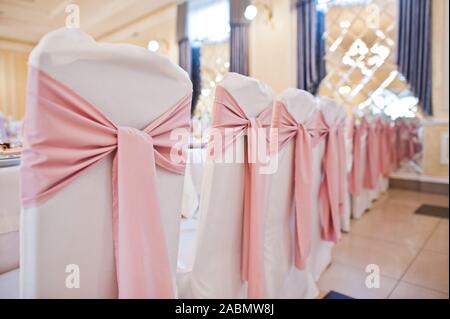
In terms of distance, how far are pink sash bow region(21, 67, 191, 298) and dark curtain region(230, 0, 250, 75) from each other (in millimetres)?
3888

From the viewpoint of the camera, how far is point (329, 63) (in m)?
3.92

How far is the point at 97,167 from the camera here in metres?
0.55

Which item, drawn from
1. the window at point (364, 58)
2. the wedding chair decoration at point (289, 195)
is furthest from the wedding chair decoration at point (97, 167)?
the window at point (364, 58)

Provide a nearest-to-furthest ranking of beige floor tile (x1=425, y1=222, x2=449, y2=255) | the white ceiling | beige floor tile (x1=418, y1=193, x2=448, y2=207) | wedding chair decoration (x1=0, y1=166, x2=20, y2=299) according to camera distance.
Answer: wedding chair decoration (x1=0, y1=166, x2=20, y2=299), the white ceiling, beige floor tile (x1=425, y1=222, x2=449, y2=255), beige floor tile (x1=418, y1=193, x2=448, y2=207)

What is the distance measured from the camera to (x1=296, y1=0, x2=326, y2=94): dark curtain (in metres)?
3.78

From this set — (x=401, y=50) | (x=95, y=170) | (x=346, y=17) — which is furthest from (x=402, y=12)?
(x=95, y=170)

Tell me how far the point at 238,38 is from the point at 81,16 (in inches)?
94.5

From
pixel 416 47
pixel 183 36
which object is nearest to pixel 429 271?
pixel 416 47

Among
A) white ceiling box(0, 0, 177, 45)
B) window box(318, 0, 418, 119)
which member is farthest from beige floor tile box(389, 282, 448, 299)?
window box(318, 0, 418, 119)

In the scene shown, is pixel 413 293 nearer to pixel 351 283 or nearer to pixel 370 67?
pixel 351 283

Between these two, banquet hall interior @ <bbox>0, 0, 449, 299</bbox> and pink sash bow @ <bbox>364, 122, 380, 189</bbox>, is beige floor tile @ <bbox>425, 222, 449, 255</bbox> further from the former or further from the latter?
pink sash bow @ <bbox>364, 122, 380, 189</bbox>

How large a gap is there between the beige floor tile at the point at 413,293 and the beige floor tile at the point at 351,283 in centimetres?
3

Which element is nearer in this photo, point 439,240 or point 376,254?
point 376,254
